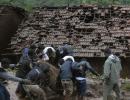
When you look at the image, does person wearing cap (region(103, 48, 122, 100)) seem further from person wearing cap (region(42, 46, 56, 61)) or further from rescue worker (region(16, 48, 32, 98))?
rescue worker (region(16, 48, 32, 98))

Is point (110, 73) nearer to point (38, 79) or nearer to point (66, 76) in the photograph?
point (66, 76)

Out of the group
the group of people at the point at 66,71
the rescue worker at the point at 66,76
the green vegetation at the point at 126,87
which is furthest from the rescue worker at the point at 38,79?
the green vegetation at the point at 126,87

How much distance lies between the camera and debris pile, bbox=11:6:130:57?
68.3 ft

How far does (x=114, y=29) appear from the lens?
70.6 feet

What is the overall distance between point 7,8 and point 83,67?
11.2 m

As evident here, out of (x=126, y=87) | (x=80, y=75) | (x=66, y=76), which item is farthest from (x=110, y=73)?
(x=126, y=87)

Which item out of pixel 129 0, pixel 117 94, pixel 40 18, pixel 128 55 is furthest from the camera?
pixel 129 0

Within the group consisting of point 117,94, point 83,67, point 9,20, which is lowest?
point 117,94

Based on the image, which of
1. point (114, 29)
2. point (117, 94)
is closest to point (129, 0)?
point (114, 29)

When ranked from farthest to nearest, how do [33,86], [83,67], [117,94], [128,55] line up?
[128,55], [117,94], [83,67], [33,86]

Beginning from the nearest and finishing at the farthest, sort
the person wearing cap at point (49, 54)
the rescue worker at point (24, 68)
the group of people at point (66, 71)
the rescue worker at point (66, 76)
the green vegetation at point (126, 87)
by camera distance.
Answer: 1. the group of people at point (66, 71)
2. the rescue worker at point (66, 76)
3. the rescue worker at point (24, 68)
4. the person wearing cap at point (49, 54)
5. the green vegetation at point (126, 87)

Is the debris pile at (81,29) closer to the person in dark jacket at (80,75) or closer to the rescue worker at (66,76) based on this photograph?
the person in dark jacket at (80,75)

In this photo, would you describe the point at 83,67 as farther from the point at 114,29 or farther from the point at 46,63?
the point at 114,29

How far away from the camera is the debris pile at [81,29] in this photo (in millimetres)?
20812
